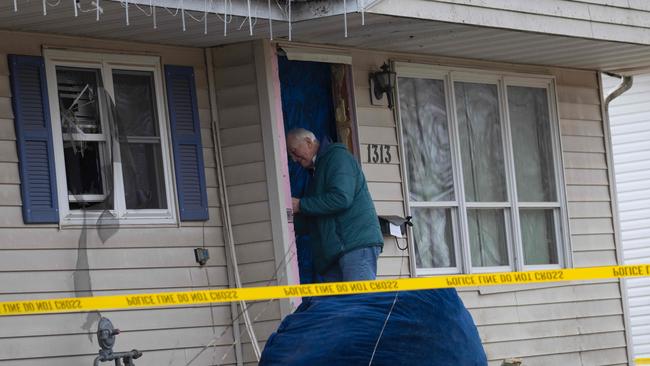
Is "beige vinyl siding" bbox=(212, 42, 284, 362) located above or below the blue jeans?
above

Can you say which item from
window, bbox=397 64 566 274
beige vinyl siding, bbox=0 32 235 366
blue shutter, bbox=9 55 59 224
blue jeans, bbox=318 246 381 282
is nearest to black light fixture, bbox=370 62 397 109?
window, bbox=397 64 566 274

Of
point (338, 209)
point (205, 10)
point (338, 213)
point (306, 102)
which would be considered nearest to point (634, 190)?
point (306, 102)

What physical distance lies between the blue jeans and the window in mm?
1391

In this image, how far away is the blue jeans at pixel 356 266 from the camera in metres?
11.5

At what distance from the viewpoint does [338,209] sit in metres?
11.5

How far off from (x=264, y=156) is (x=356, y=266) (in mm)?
1180

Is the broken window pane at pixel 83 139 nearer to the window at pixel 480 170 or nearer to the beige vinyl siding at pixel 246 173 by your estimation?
the beige vinyl siding at pixel 246 173

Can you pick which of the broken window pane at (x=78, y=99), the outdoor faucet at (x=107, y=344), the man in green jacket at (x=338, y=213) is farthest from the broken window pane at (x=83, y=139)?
the man in green jacket at (x=338, y=213)

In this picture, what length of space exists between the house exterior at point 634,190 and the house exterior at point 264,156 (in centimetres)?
465

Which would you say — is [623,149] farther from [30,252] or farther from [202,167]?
[30,252]

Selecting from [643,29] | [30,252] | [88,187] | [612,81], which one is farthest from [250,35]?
[612,81]

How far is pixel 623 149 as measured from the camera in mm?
19312

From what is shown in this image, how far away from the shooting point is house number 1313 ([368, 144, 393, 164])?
1250 cm

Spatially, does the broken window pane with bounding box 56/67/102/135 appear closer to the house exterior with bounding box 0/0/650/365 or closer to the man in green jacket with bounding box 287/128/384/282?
the house exterior with bounding box 0/0/650/365
